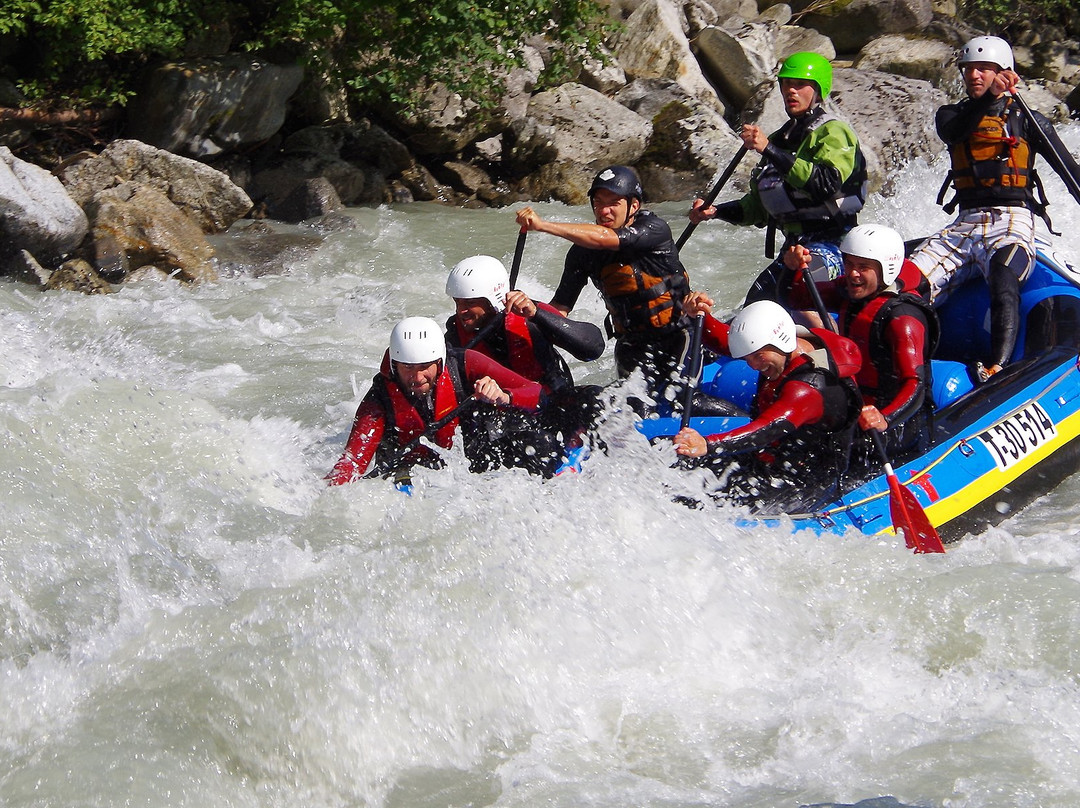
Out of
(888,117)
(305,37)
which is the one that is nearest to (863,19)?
(888,117)

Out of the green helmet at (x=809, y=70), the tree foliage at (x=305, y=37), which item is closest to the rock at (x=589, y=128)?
the tree foliage at (x=305, y=37)

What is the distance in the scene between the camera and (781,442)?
16.4 feet

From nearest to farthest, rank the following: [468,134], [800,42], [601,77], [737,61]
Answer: [468,134]
[601,77]
[737,61]
[800,42]

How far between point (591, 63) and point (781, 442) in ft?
29.1

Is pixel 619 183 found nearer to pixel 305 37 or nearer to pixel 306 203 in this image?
pixel 306 203

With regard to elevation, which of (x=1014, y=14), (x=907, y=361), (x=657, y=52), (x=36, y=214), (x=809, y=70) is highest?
(x=809, y=70)

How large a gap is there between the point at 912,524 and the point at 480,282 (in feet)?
6.94

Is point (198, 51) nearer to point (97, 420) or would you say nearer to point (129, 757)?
point (97, 420)

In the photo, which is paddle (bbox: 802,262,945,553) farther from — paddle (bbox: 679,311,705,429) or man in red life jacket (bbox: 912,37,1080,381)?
man in red life jacket (bbox: 912,37,1080,381)

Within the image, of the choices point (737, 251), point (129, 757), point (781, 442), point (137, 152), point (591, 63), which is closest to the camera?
point (129, 757)

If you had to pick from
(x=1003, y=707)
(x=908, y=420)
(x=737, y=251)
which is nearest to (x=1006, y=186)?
(x=908, y=420)

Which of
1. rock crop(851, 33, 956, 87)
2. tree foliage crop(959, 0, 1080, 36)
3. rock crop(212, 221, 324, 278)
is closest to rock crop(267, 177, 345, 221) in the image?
rock crop(212, 221, 324, 278)

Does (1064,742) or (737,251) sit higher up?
(1064,742)

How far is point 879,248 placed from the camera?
208 inches
